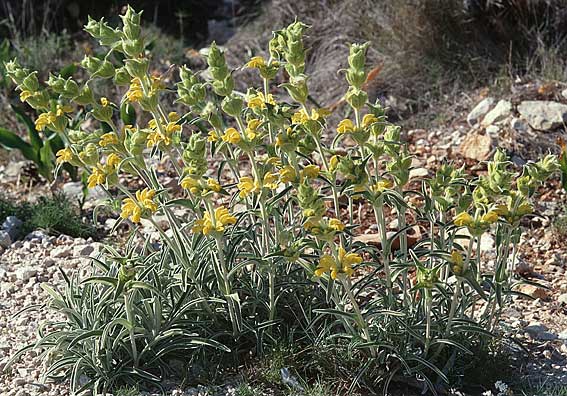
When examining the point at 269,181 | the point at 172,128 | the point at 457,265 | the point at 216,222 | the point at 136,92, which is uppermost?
the point at 136,92

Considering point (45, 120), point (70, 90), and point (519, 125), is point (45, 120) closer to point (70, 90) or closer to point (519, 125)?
point (70, 90)

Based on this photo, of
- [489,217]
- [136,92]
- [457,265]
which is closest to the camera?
[489,217]

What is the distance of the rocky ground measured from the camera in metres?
3.25

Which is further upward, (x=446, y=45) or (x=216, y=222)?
(x=216, y=222)

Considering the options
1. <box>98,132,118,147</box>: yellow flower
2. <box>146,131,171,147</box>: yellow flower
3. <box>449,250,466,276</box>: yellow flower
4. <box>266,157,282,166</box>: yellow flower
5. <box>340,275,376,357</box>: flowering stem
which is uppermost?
<box>98,132,118,147</box>: yellow flower

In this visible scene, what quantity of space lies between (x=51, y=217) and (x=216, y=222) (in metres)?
1.98

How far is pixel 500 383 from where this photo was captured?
115 inches

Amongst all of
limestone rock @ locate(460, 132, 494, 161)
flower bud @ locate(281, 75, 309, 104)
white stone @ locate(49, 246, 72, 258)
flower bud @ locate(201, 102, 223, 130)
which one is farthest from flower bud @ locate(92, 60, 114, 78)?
limestone rock @ locate(460, 132, 494, 161)

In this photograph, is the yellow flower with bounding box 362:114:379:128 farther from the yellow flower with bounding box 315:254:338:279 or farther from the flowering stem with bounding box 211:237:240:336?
the flowering stem with bounding box 211:237:240:336

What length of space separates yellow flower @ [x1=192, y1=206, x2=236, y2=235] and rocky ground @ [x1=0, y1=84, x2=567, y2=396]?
23.9 inches

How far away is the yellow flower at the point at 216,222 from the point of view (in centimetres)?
276

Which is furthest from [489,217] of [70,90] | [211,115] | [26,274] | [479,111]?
[479,111]

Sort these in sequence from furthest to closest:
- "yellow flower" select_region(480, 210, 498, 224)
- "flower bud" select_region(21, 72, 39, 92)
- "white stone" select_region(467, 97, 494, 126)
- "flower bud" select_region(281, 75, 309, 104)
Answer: "white stone" select_region(467, 97, 494, 126) → "flower bud" select_region(21, 72, 39, 92) → "flower bud" select_region(281, 75, 309, 104) → "yellow flower" select_region(480, 210, 498, 224)

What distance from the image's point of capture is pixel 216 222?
279 centimetres
